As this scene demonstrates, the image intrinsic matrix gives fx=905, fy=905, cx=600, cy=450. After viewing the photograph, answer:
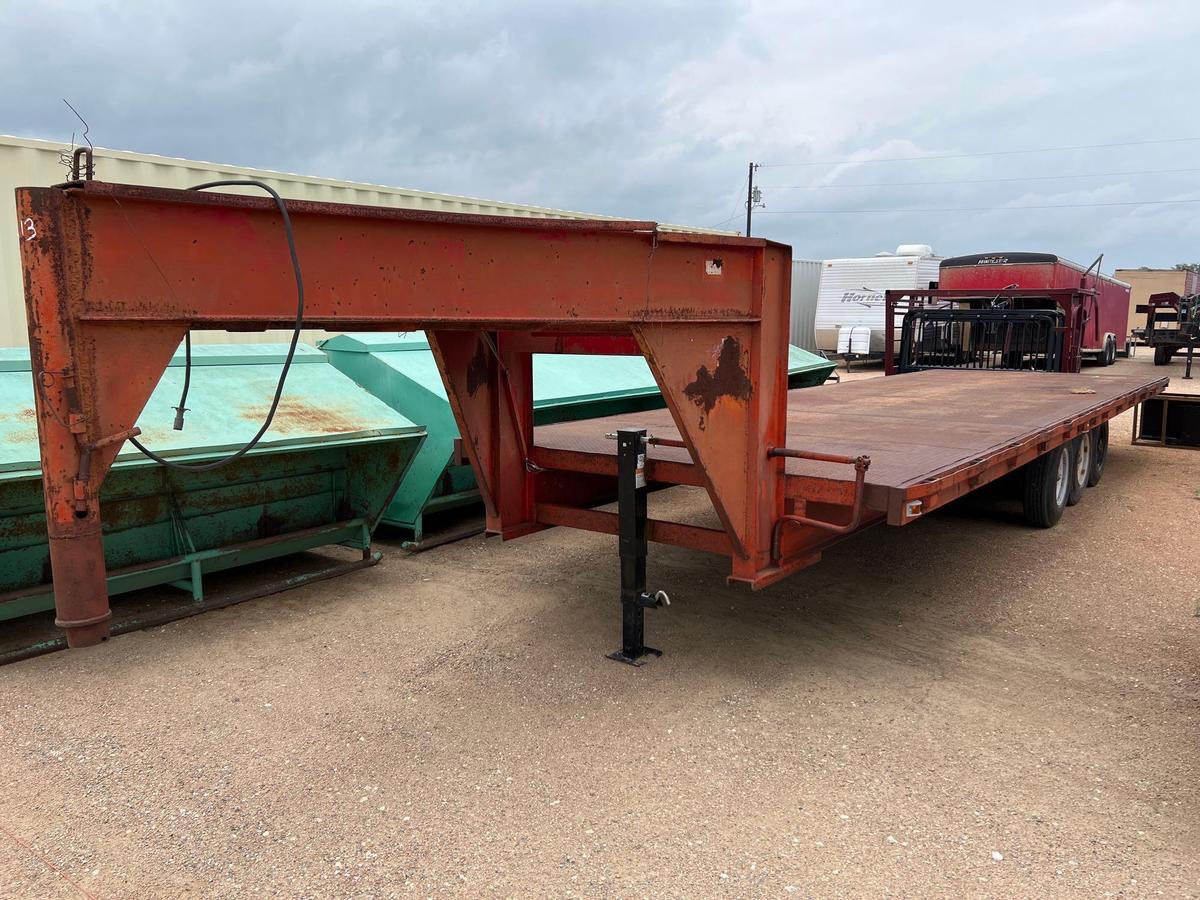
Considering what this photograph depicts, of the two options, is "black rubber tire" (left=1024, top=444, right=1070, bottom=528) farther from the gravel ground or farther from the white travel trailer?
the white travel trailer

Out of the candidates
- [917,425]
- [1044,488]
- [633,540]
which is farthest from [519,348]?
[1044,488]

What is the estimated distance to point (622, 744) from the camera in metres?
3.51

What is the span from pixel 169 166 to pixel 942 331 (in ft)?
29.4

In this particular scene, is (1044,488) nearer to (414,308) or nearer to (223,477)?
(414,308)

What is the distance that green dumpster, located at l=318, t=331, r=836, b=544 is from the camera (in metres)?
6.31

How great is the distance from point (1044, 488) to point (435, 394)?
14.6 ft

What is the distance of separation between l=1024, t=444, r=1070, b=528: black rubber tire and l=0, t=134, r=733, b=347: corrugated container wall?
4434mm

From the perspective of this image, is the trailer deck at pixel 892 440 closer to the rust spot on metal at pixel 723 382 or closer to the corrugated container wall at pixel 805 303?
the rust spot on metal at pixel 723 382

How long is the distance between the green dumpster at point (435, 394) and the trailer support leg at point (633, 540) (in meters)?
1.75

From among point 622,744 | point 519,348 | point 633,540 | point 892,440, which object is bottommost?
point 622,744

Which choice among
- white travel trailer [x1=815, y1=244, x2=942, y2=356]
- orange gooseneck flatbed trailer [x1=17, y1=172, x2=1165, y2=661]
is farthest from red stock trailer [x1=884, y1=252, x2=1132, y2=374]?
white travel trailer [x1=815, y1=244, x2=942, y2=356]

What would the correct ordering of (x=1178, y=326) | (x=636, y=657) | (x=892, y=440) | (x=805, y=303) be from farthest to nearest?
(x=805, y=303), (x=1178, y=326), (x=892, y=440), (x=636, y=657)

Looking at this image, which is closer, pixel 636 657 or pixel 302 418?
pixel 636 657

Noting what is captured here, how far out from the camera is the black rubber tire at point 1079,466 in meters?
7.26
